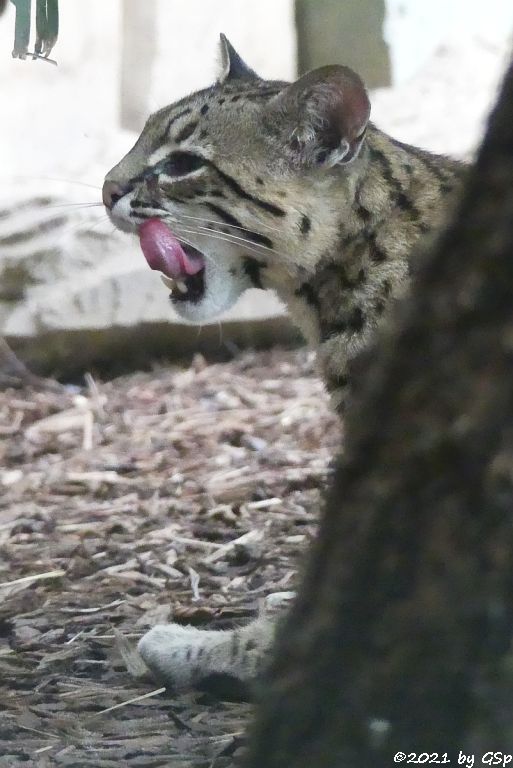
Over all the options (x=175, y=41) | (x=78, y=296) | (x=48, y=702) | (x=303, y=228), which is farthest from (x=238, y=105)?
(x=175, y=41)

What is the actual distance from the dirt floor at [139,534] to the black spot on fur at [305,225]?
1.55m

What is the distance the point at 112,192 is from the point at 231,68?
0.93 m

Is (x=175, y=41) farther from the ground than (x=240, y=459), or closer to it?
farther from the ground

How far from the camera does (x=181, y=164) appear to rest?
4.15m

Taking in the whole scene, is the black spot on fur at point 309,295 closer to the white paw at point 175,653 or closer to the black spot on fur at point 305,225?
the black spot on fur at point 305,225

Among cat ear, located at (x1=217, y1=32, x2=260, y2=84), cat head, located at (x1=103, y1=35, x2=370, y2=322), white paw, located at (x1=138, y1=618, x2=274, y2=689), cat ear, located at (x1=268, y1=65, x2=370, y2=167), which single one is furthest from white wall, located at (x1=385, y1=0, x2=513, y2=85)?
white paw, located at (x1=138, y1=618, x2=274, y2=689)

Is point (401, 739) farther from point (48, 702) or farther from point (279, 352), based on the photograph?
point (279, 352)

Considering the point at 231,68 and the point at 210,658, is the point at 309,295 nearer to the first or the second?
the point at 231,68

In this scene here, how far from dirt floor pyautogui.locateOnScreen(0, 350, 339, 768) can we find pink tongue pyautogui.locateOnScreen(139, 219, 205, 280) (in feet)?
4.59

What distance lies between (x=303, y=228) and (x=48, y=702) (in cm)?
196

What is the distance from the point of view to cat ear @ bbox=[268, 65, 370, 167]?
12.5 ft

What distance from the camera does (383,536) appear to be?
71.5 inches

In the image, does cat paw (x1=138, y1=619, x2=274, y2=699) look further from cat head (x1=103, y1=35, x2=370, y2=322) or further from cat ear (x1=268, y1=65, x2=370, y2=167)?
cat ear (x1=268, y1=65, x2=370, y2=167)

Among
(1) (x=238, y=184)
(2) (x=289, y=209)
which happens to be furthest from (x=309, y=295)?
(1) (x=238, y=184)
